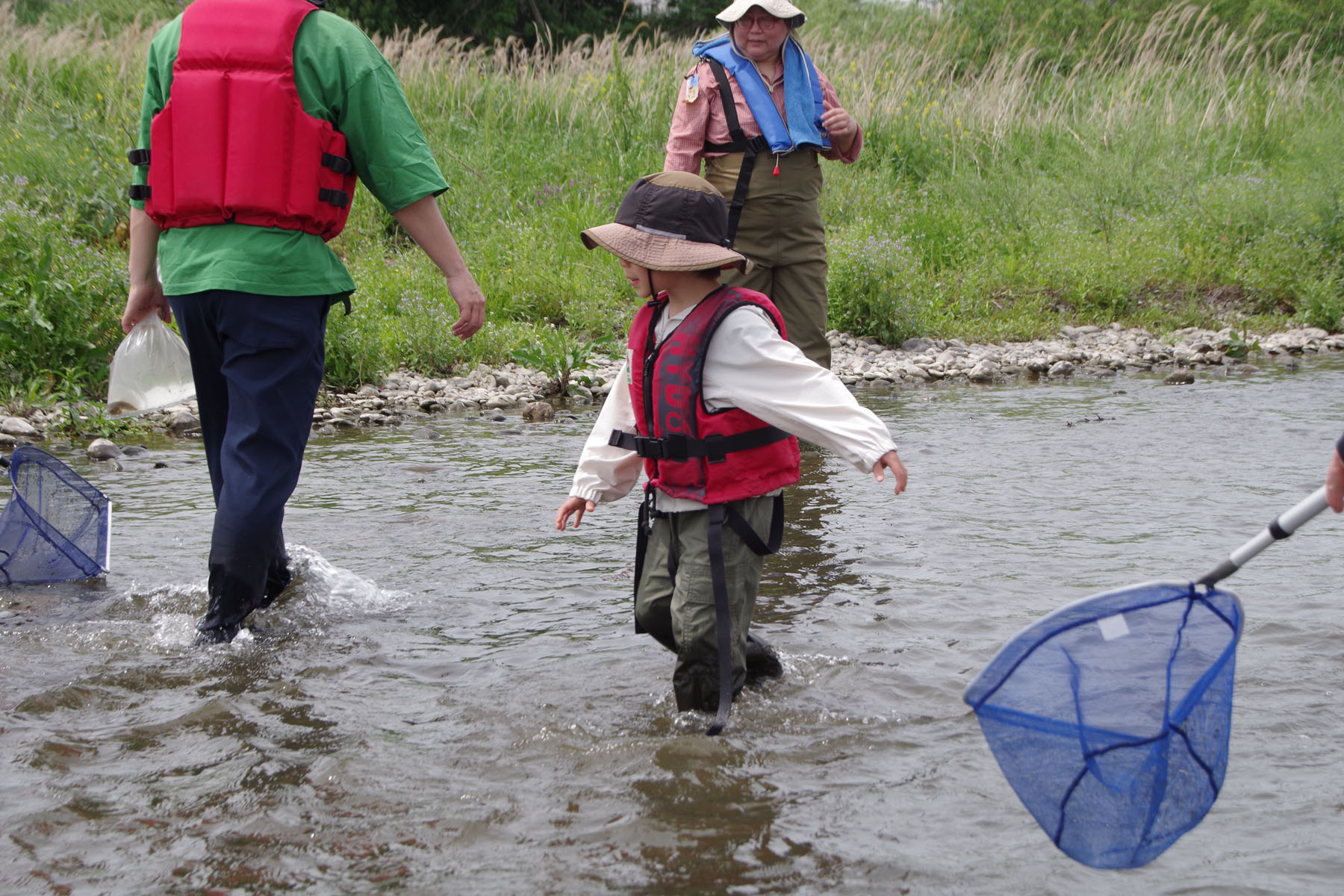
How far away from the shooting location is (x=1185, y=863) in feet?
7.95

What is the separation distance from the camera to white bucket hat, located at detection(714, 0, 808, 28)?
522cm

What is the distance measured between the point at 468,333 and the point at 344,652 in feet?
3.27

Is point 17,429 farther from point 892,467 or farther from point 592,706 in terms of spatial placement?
point 892,467

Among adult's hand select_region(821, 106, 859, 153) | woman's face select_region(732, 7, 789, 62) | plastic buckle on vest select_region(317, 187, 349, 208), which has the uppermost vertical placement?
woman's face select_region(732, 7, 789, 62)

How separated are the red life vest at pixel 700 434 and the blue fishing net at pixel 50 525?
2.19 meters

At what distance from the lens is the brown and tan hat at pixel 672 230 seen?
3.00 meters

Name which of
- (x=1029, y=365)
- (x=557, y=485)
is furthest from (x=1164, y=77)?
(x=557, y=485)

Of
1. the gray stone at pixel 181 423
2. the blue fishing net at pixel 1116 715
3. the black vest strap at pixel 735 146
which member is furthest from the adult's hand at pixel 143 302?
the gray stone at pixel 181 423

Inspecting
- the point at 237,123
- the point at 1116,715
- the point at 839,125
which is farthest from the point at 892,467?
the point at 839,125

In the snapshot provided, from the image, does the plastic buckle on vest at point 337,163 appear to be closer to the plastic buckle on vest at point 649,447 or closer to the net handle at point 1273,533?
the plastic buckle on vest at point 649,447

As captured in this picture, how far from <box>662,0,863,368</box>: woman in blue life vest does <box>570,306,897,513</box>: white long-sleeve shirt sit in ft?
7.80

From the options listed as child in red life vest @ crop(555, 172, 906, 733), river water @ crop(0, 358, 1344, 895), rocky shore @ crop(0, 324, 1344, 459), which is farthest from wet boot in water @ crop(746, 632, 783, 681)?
rocky shore @ crop(0, 324, 1344, 459)

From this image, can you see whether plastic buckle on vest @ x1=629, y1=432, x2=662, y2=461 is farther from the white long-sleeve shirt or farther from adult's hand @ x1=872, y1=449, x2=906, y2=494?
adult's hand @ x1=872, y1=449, x2=906, y2=494

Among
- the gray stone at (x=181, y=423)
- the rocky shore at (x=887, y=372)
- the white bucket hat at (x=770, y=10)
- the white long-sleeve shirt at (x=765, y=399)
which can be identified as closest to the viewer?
the white long-sleeve shirt at (x=765, y=399)
